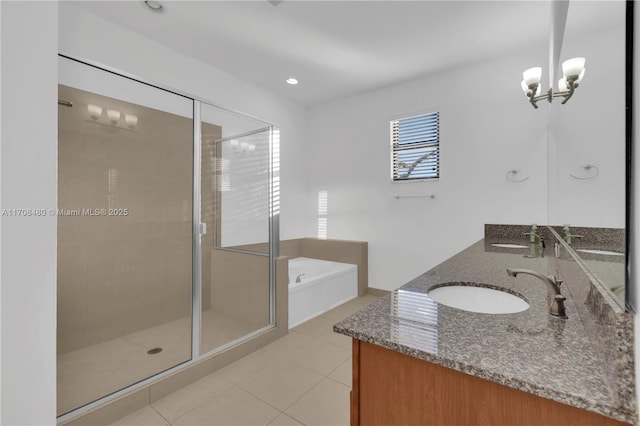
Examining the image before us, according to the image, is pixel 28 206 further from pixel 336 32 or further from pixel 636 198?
pixel 336 32

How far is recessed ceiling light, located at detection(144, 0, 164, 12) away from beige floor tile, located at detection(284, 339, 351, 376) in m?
2.97

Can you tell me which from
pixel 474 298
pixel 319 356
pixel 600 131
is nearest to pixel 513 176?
pixel 474 298

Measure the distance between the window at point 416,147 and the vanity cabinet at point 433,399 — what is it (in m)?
2.98

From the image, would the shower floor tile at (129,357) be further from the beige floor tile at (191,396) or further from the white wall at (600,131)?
the white wall at (600,131)

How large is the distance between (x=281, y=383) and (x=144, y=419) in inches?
32.1

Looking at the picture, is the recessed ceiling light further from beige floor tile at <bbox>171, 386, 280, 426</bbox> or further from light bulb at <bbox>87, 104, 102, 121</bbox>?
beige floor tile at <bbox>171, 386, 280, 426</bbox>

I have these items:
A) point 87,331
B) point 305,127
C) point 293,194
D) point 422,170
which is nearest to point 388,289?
point 422,170

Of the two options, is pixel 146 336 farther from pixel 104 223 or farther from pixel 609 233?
pixel 609 233

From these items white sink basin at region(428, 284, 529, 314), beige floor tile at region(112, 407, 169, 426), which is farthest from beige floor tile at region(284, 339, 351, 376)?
white sink basin at region(428, 284, 529, 314)

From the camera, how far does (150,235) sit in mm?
2518

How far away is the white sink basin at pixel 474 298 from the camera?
1159mm

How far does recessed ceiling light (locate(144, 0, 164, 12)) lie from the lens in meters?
2.15

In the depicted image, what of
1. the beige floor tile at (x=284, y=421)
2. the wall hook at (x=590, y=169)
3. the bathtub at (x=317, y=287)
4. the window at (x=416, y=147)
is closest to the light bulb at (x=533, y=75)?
the window at (x=416, y=147)

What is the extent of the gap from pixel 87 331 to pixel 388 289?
10.2 feet
